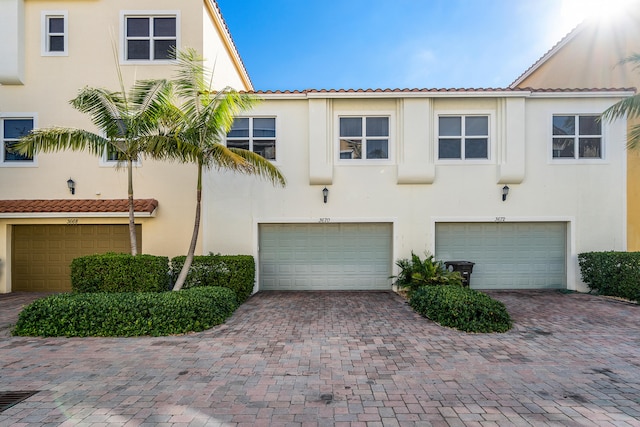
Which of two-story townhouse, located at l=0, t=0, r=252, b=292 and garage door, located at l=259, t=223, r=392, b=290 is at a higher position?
two-story townhouse, located at l=0, t=0, r=252, b=292

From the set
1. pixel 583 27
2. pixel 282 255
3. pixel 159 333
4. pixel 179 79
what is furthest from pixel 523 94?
pixel 159 333

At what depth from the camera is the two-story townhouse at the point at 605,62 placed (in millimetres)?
9648

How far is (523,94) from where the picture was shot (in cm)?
953

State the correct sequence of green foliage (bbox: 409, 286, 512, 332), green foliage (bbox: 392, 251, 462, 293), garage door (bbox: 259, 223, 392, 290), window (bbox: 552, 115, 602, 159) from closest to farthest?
green foliage (bbox: 409, 286, 512, 332) < green foliage (bbox: 392, 251, 462, 293) < window (bbox: 552, 115, 602, 159) < garage door (bbox: 259, 223, 392, 290)

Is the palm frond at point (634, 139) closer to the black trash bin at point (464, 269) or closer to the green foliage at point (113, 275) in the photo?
the black trash bin at point (464, 269)

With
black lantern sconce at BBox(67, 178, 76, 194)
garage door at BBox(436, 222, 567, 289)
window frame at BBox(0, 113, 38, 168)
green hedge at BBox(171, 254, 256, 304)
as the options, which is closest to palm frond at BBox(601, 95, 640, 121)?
garage door at BBox(436, 222, 567, 289)

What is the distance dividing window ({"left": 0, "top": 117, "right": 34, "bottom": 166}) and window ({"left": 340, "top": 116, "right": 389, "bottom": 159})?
9774 millimetres

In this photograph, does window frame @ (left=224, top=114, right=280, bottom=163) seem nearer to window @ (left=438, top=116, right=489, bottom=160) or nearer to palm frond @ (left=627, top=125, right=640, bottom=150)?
window @ (left=438, top=116, right=489, bottom=160)

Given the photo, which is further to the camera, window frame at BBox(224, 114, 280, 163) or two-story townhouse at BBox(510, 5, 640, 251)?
window frame at BBox(224, 114, 280, 163)

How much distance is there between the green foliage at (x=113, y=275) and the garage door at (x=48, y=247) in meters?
2.66

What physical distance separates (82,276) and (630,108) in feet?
47.5

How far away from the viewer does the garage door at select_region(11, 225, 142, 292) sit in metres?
10.0

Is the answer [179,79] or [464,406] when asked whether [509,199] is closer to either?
[464,406]

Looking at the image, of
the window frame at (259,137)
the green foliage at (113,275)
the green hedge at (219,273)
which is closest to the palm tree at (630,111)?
the window frame at (259,137)
